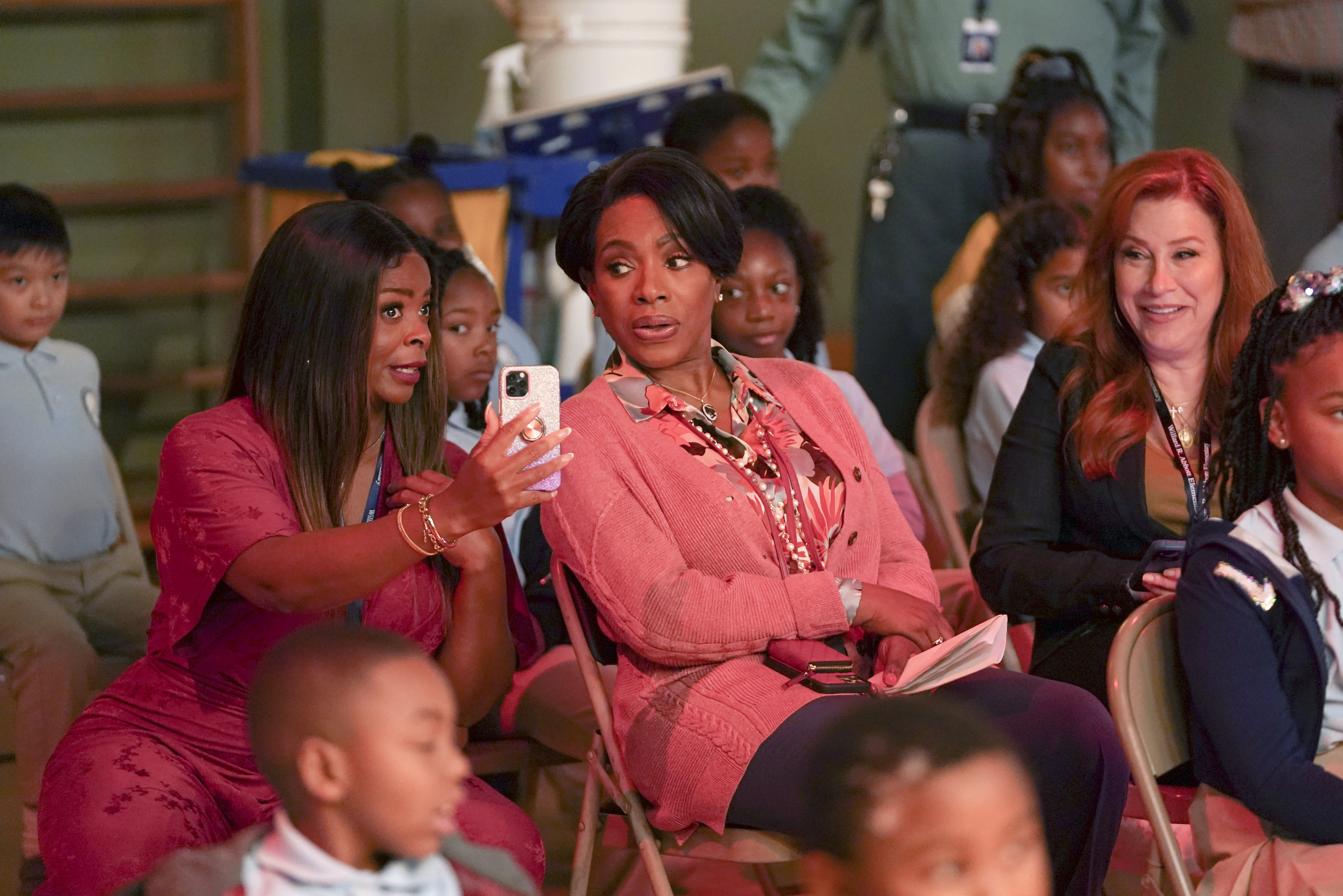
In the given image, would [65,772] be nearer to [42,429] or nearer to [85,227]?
[42,429]

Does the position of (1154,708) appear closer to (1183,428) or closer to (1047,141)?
(1183,428)

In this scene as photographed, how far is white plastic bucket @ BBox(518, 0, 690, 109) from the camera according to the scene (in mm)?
4812

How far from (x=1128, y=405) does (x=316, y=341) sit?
4.17 ft

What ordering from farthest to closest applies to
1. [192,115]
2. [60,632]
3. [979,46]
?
[192,115]
[979,46]
[60,632]

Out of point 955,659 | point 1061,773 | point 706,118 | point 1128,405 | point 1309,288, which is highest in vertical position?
point 706,118

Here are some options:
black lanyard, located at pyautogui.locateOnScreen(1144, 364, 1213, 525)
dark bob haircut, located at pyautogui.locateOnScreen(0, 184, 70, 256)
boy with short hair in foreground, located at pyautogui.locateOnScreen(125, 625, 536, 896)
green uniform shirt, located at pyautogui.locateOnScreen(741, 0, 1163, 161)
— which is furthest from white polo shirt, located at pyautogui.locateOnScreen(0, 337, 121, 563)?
green uniform shirt, located at pyautogui.locateOnScreen(741, 0, 1163, 161)

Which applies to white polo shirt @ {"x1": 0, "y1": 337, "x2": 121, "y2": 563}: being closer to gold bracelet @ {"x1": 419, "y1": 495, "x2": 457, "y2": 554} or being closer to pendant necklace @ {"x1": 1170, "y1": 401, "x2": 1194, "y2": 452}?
gold bracelet @ {"x1": 419, "y1": 495, "x2": 457, "y2": 554}

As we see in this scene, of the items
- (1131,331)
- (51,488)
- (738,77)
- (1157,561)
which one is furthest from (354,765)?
(738,77)

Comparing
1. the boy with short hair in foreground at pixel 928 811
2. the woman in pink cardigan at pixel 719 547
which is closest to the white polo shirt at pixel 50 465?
the woman in pink cardigan at pixel 719 547

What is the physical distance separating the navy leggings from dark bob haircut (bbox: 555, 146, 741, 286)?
70 cm

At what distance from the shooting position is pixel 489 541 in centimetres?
212

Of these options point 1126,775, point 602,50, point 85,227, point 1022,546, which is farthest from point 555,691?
point 85,227

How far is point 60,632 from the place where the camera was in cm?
267

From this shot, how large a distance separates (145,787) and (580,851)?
0.63 metres
